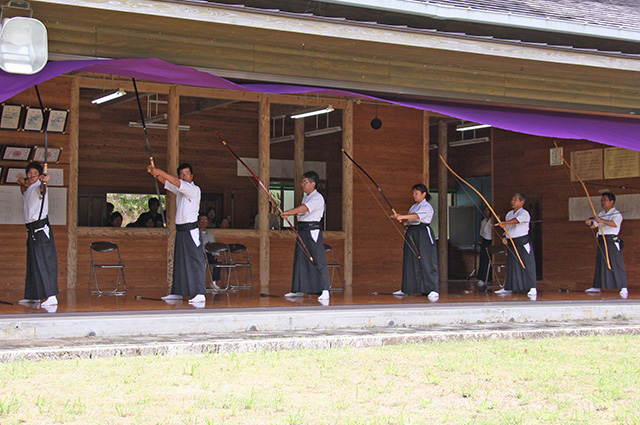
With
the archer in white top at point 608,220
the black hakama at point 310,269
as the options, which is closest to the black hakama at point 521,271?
the archer in white top at point 608,220

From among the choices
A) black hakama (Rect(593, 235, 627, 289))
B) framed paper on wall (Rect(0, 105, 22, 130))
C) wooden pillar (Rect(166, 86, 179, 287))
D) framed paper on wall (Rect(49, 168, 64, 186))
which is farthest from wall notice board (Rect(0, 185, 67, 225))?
black hakama (Rect(593, 235, 627, 289))

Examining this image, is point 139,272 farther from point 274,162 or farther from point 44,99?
point 274,162

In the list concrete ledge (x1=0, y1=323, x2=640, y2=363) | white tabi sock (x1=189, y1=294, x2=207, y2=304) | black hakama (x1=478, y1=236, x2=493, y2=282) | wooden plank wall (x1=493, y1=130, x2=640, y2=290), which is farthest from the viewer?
black hakama (x1=478, y1=236, x2=493, y2=282)

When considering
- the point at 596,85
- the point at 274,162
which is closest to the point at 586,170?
the point at 596,85

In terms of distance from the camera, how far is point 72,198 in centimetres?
849

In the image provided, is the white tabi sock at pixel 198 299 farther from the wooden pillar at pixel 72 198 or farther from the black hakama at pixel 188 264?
the wooden pillar at pixel 72 198

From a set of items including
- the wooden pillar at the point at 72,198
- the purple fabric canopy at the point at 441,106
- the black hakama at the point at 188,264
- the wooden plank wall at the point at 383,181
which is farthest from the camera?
the wooden plank wall at the point at 383,181

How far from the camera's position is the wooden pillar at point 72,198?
27.8 ft

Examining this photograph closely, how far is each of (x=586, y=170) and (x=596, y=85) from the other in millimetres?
2672

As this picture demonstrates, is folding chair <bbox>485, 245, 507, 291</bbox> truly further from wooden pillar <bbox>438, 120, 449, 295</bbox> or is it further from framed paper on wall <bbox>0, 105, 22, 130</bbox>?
framed paper on wall <bbox>0, 105, 22, 130</bbox>

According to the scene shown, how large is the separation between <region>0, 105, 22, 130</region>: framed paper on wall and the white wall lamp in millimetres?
3355

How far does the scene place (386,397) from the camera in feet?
13.3

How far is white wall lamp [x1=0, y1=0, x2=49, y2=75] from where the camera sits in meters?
4.90

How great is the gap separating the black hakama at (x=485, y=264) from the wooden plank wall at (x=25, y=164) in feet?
18.7
